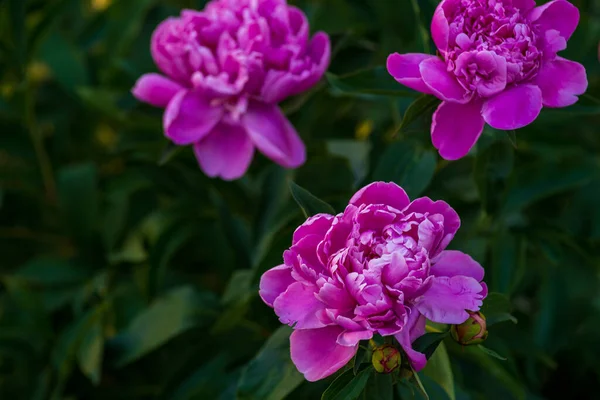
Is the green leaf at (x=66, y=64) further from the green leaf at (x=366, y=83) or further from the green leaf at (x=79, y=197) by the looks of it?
the green leaf at (x=366, y=83)

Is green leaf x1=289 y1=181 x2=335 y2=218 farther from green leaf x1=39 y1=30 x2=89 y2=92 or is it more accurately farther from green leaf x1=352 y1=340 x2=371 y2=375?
green leaf x1=39 y1=30 x2=89 y2=92

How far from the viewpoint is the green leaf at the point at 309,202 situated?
0.72 metres

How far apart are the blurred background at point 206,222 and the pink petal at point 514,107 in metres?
0.20

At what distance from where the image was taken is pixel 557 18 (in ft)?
2.52

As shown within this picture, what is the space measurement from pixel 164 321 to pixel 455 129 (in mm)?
519

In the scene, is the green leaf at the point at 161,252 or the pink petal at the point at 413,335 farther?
the green leaf at the point at 161,252

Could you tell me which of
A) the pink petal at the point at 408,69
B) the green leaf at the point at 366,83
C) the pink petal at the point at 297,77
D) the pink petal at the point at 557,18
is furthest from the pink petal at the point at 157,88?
the pink petal at the point at 557,18

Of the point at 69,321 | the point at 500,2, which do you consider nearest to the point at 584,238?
the point at 500,2

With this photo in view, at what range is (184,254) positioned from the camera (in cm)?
133

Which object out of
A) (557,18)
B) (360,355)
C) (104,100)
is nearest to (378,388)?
(360,355)

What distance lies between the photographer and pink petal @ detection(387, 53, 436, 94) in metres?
0.73

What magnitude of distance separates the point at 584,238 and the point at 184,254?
0.60 metres

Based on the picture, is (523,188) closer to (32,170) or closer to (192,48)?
(192,48)

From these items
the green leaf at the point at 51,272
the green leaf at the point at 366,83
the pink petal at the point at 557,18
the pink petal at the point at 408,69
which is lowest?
the green leaf at the point at 51,272
